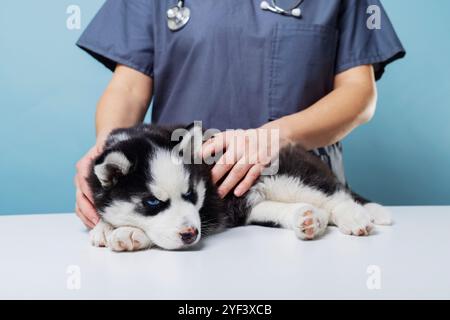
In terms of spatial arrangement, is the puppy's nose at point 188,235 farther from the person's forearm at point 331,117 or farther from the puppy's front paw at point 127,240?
the person's forearm at point 331,117

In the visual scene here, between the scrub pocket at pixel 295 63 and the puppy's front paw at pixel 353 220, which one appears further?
the scrub pocket at pixel 295 63

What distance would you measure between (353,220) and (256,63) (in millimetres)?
692

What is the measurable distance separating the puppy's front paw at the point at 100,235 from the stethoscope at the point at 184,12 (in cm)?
80

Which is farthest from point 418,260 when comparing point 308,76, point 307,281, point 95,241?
point 308,76

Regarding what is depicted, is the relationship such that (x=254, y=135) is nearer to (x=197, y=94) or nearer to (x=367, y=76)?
(x=197, y=94)

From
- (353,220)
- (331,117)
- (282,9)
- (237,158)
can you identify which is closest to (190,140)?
(237,158)

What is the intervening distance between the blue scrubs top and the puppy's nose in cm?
70

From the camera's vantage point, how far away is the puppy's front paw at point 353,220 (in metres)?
1.19

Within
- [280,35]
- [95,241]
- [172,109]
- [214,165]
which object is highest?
[280,35]

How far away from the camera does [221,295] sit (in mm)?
763

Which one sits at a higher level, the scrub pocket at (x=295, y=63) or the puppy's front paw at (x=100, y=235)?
the scrub pocket at (x=295, y=63)

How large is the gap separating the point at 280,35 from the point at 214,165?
0.55 metres

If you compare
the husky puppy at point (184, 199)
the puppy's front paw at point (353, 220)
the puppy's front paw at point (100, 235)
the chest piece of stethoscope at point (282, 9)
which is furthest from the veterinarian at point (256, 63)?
the puppy's front paw at point (100, 235)

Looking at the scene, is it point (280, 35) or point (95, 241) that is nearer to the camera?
point (95, 241)
